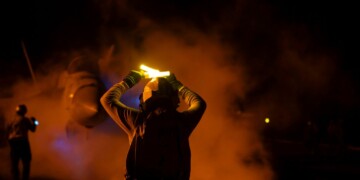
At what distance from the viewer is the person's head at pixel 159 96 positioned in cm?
274

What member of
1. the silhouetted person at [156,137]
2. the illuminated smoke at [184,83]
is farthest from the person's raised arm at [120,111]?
the illuminated smoke at [184,83]

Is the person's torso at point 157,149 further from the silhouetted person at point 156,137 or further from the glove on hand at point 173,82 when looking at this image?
the glove on hand at point 173,82

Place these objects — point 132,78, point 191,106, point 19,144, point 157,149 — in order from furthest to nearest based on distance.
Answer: point 19,144 < point 132,78 < point 191,106 < point 157,149

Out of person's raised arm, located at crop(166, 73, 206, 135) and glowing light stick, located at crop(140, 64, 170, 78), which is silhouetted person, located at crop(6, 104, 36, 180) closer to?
glowing light stick, located at crop(140, 64, 170, 78)

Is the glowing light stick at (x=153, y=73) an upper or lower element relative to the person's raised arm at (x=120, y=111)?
upper

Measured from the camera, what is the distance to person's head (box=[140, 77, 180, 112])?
2742mm

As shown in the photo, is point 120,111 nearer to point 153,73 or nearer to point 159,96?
point 159,96

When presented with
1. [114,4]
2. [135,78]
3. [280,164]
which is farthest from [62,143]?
[135,78]

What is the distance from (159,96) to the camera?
2777mm

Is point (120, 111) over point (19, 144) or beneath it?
beneath

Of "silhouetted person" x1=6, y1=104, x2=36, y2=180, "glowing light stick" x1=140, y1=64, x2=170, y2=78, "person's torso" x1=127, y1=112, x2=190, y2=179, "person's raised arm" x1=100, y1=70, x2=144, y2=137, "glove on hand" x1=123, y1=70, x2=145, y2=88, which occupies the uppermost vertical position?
"silhouetted person" x1=6, y1=104, x2=36, y2=180

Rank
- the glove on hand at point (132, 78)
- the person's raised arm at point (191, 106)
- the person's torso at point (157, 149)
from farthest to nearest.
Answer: the glove on hand at point (132, 78)
the person's raised arm at point (191, 106)
the person's torso at point (157, 149)

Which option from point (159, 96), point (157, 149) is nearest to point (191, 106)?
point (159, 96)

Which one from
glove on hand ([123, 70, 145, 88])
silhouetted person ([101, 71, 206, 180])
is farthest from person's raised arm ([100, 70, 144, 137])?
glove on hand ([123, 70, 145, 88])
